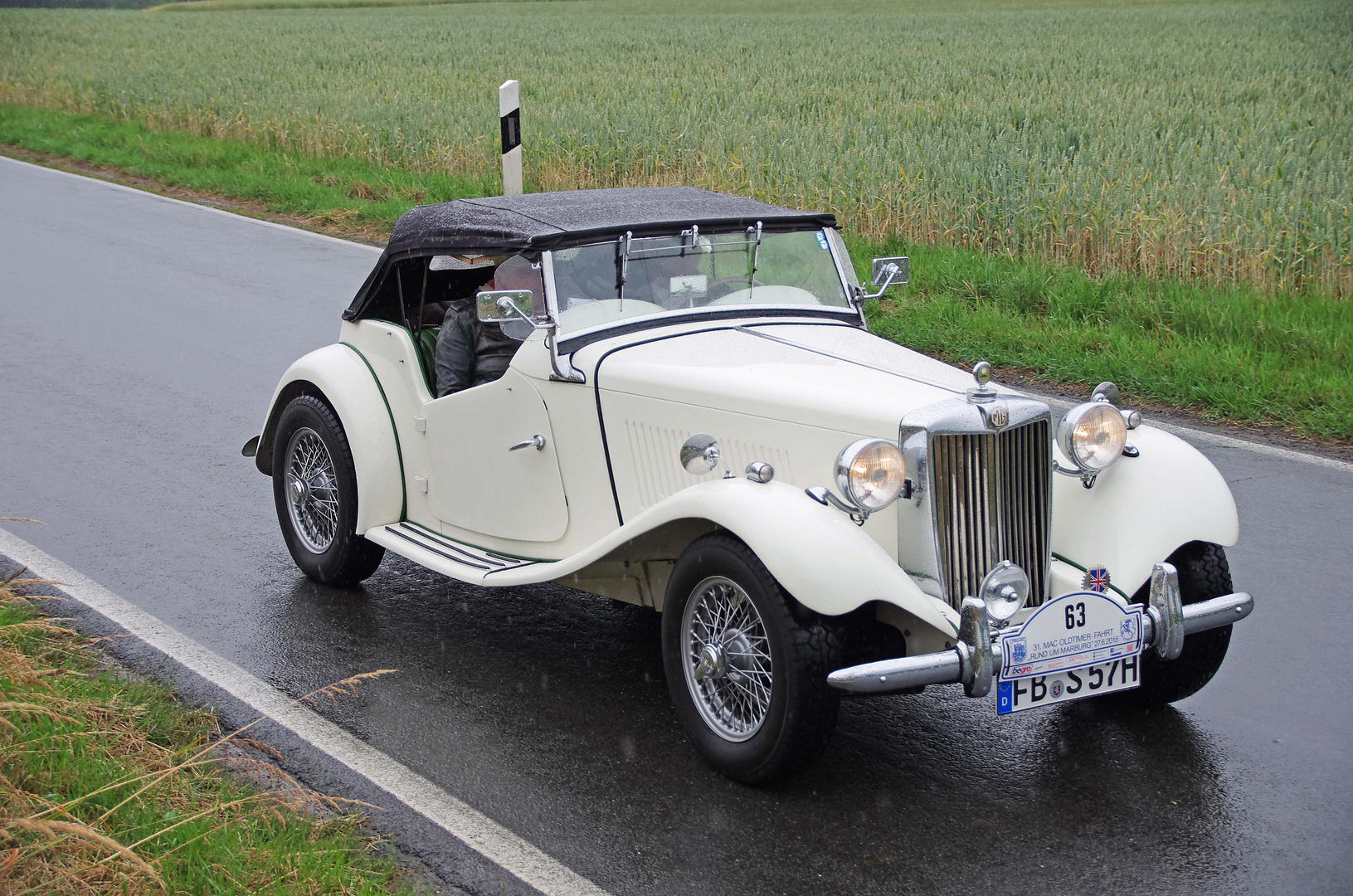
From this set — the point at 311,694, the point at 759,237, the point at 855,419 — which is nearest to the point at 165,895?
the point at 311,694

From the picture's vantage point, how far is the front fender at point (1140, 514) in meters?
4.08

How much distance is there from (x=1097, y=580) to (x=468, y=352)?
263 centimetres

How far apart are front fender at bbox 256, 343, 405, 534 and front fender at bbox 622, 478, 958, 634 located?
1965mm

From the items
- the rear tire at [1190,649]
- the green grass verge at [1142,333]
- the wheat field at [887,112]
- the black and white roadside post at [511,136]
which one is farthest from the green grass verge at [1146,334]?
the rear tire at [1190,649]

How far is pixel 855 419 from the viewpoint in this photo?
3.99 metres

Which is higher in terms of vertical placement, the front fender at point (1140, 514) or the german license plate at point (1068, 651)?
the front fender at point (1140, 514)

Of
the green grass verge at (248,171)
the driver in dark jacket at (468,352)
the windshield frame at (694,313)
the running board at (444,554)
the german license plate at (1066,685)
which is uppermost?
the green grass verge at (248,171)

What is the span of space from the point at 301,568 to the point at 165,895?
274cm

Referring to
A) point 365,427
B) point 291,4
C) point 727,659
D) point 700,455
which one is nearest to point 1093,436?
point 700,455

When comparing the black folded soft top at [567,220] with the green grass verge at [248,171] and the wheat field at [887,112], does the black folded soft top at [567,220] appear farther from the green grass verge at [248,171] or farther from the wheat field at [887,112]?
the green grass verge at [248,171]

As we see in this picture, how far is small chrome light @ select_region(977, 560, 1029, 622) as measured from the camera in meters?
3.80

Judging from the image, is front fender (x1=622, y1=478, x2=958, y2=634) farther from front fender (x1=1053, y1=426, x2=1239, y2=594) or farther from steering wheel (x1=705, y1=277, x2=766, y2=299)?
steering wheel (x1=705, y1=277, x2=766, y2=299)

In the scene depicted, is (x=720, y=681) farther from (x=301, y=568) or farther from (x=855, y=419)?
(x=301, y=568)

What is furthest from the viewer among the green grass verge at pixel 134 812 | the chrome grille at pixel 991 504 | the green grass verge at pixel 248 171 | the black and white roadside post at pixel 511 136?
the green grass verge at pixel 248 171
